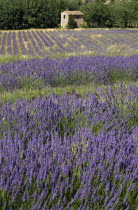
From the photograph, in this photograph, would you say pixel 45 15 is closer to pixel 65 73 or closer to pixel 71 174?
pixel 65 73

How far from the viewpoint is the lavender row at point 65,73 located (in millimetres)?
6176

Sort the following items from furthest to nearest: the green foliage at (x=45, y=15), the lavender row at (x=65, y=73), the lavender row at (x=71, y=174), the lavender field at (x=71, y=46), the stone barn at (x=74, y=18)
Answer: the stone barn at (x=74, y=18), the green foliage at (x=45, y=15), the lavender field at (x=71, y=46), the lavender row at (x=65, y=73), the lavender row at (x=71, y=174)

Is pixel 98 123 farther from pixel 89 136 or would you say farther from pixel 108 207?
pixel 108 207

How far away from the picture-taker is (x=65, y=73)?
6676mm

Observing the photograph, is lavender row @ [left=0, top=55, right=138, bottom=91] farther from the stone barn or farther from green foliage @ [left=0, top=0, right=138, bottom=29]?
the stone barn

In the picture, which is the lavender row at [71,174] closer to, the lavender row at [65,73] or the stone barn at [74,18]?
the lavender row at [65,73]

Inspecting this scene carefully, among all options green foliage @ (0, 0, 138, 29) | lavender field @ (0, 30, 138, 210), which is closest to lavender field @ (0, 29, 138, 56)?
lavender field @ (0, 30, 138, 210)

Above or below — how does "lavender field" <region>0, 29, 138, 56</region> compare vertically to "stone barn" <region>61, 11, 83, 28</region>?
below

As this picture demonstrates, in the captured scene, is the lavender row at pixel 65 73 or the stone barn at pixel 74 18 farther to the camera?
the stone barn at pixel 74 18

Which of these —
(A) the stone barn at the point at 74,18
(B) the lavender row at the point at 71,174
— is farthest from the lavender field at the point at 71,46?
(A) the stone barn at the point at 74,18

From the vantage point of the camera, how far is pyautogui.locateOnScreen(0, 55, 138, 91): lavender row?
6176 millimetres

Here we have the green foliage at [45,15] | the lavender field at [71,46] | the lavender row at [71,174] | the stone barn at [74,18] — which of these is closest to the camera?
the lavender row at [71,174]

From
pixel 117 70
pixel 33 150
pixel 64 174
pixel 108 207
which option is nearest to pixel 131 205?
pixel 108 207

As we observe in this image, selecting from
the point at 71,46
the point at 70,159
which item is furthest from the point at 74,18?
the point at 70,159
